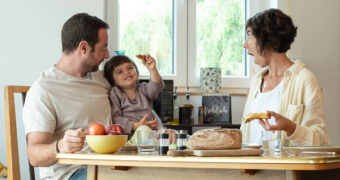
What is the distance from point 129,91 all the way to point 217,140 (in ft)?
3.78

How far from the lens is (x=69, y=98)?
2164 millimetres

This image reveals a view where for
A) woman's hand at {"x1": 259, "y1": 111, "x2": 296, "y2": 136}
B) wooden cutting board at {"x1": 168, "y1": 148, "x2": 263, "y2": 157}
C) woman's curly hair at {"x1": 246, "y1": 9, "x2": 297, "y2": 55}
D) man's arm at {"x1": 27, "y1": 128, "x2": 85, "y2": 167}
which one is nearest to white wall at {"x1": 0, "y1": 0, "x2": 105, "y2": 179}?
man's arm at {"x1": 27, "y1": 128, "x2": 85, "y2": 167}

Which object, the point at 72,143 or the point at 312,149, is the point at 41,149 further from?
the point at 312,149

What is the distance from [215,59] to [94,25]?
1.78 metres

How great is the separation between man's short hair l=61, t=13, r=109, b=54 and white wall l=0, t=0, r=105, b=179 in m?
0.93

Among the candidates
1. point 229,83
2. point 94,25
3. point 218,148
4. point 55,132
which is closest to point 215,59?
point 229,83

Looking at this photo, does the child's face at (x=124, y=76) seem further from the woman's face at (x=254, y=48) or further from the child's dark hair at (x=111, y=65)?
the woman's face at (x=254, y=48)

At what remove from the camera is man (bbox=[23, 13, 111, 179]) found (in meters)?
1.96

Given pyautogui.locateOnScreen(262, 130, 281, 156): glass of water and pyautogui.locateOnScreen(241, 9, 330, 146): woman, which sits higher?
pyautogui.locateOnScreen(241, 9, 330, 146): woman

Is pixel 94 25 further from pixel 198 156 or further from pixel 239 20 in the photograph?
pixel 239 20

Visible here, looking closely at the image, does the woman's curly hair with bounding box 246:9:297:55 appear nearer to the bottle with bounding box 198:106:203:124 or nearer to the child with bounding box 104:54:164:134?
the child with bounding box 104:54:164:134

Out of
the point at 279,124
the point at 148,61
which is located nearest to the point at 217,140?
the point at 279,124

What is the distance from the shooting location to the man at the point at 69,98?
196cm

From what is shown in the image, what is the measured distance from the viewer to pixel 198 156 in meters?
1.33
